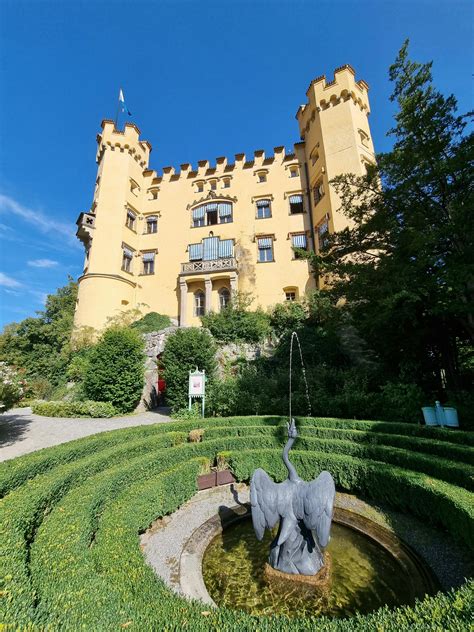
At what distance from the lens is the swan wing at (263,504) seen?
4258mm

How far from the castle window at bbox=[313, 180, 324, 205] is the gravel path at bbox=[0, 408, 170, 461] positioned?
18.8m

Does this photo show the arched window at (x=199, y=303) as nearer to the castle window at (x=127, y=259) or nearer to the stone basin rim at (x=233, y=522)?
the castle window at (x=127, y=259)

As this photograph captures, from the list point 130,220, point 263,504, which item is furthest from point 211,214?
point 263,504

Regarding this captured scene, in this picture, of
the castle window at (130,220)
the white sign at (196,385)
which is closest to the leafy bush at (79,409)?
the white sign at (196,385)

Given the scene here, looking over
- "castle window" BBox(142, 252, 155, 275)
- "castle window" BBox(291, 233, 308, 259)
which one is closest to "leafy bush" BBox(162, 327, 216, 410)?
"castle window" BBox(291, 233, 308, 259)

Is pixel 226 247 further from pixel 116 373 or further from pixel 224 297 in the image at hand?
pixel 116 373

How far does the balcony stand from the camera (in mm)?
22844

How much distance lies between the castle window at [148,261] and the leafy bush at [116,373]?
11536mm

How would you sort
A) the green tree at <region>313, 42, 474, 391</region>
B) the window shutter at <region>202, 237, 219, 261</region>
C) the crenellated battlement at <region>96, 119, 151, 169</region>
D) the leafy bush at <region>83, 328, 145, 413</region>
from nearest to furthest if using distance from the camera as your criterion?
the green tree at <region>313, 42, 474, 391</region> < the leafy bush at <region>83, 328, 145, 413</region> < the window shutter at <region>202, 237, 219, 261</region> < the crenellated battlement at <region>96, 119, 151, 169</region>

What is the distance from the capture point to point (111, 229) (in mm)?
→ 23484

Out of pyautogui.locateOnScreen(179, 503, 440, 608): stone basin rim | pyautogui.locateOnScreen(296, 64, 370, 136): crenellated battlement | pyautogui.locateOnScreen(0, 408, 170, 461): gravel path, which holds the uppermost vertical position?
pyautogui.locateOnScreen(296, 64, 370, 136): crenellated battlement

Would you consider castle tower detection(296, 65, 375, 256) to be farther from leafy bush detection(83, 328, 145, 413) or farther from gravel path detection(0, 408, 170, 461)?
gravel path detection(0, 408, 170, 461)

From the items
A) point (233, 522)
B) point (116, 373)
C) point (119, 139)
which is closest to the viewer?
point (233, 522)

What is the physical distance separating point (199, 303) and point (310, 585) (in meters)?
20.7
